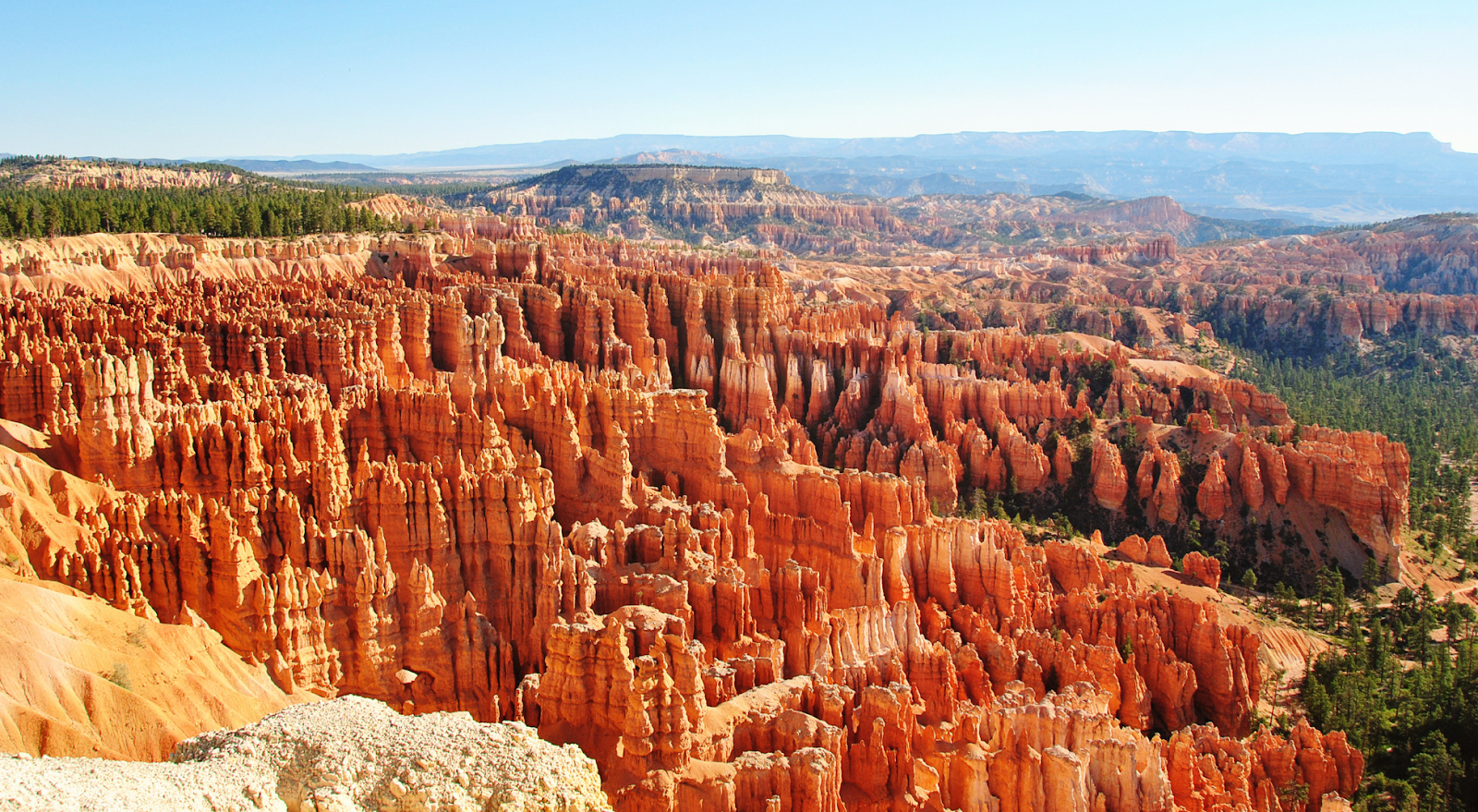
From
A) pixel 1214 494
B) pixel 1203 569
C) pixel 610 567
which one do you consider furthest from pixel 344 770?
pixel 1214 494

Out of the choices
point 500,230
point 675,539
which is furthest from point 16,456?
point 500,230

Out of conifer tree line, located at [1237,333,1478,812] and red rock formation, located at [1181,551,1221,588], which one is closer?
conifer tree line, located at [1237,333,1478,812]

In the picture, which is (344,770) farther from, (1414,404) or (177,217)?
(1414,404)

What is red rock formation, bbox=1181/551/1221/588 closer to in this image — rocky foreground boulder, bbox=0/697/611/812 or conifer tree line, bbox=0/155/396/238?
rocky foreground boulder, bbox=0/697/611/812

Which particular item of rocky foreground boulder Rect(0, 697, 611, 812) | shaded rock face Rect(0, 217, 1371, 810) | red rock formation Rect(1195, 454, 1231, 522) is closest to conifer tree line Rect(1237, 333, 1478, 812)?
shaded rock face Rect(0, 217, 1371, 810)

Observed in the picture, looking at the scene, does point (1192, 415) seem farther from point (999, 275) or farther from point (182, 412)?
point (999, 275)

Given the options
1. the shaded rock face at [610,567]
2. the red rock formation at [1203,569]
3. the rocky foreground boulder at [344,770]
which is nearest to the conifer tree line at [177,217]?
the shaded rock face at [610,567]

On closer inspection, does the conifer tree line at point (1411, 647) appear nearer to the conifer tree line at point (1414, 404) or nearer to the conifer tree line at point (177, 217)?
the conifer tree line at point (1414, 404)
